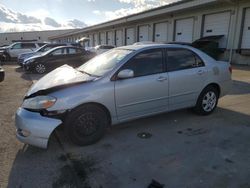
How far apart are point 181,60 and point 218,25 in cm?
1228

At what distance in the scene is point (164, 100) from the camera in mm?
4242

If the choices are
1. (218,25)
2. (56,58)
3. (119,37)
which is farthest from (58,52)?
(119,37)

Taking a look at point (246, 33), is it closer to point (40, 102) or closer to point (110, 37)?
point (40, 102)

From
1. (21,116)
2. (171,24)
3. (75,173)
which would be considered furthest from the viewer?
(171,24)

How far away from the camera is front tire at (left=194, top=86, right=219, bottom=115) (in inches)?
187

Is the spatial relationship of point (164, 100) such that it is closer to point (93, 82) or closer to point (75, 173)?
point (93, 82)

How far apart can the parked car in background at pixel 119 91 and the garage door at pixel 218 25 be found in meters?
10.9

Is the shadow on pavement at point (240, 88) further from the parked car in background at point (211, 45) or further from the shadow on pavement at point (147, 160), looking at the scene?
the parked car in background at point (211, 45)

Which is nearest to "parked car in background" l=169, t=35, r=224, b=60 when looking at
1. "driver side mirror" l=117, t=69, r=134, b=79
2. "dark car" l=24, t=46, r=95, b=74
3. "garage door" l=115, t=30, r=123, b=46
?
"dark car" l=24, t=46, r=95, b=74

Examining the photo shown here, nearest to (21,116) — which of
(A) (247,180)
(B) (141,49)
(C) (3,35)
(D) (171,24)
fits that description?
(B) (141,49)

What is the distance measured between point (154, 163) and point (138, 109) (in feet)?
3.72

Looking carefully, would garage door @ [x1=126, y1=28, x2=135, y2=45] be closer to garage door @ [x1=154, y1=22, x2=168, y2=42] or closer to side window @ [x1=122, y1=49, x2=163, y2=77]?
garage door @ [x1=154, y1=22, x2=168, y2=42]

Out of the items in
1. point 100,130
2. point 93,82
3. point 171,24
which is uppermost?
point 171,24

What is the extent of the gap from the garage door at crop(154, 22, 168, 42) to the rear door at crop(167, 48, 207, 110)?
1579 cm
